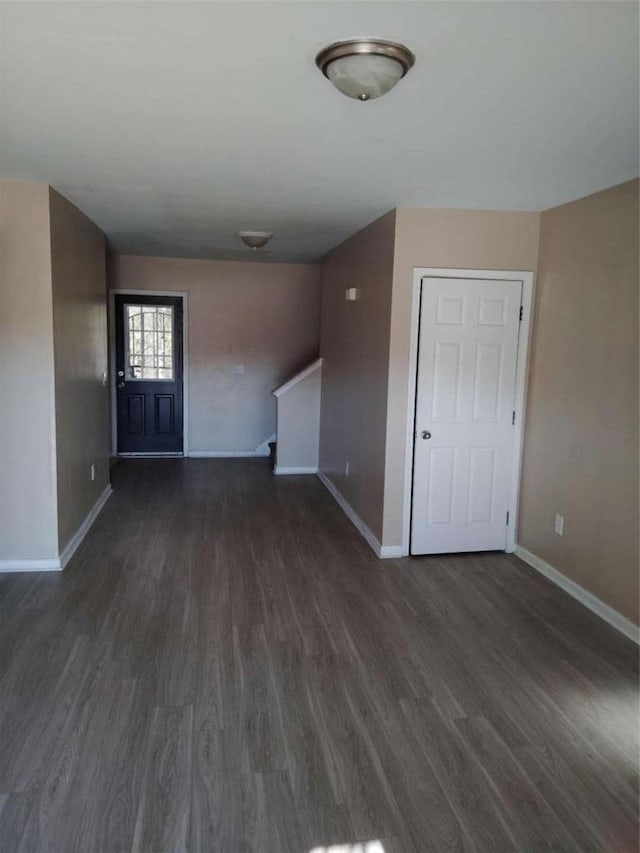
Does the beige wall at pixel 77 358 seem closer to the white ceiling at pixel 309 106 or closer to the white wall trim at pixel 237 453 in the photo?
the white ceiling at pixel 309 106

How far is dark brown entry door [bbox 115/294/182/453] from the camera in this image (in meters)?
7.05

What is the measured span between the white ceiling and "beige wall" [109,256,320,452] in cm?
322

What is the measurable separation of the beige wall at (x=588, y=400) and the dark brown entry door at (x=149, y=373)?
4460 mm

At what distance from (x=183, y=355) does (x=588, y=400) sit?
493 centimetres

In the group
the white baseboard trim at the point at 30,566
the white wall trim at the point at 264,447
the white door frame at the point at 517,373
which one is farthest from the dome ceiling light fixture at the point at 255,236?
the white wall trim at the point at 264,447

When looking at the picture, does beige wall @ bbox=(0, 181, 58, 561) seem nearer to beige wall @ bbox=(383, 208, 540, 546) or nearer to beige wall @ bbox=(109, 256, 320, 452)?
beige wall @ bbox=(383, 208, 540, 546)

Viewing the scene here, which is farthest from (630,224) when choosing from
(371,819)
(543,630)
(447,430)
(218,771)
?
(218,771)

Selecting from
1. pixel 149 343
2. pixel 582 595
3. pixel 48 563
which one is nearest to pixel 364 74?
pixel 582 595

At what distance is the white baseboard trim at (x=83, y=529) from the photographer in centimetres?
401

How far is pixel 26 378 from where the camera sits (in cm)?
367

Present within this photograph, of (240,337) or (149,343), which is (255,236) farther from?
(149,343)

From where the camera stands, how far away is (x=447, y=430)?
4.21m

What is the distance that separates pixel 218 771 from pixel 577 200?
362cm

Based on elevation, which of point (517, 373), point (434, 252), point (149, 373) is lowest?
point (149, 373)
